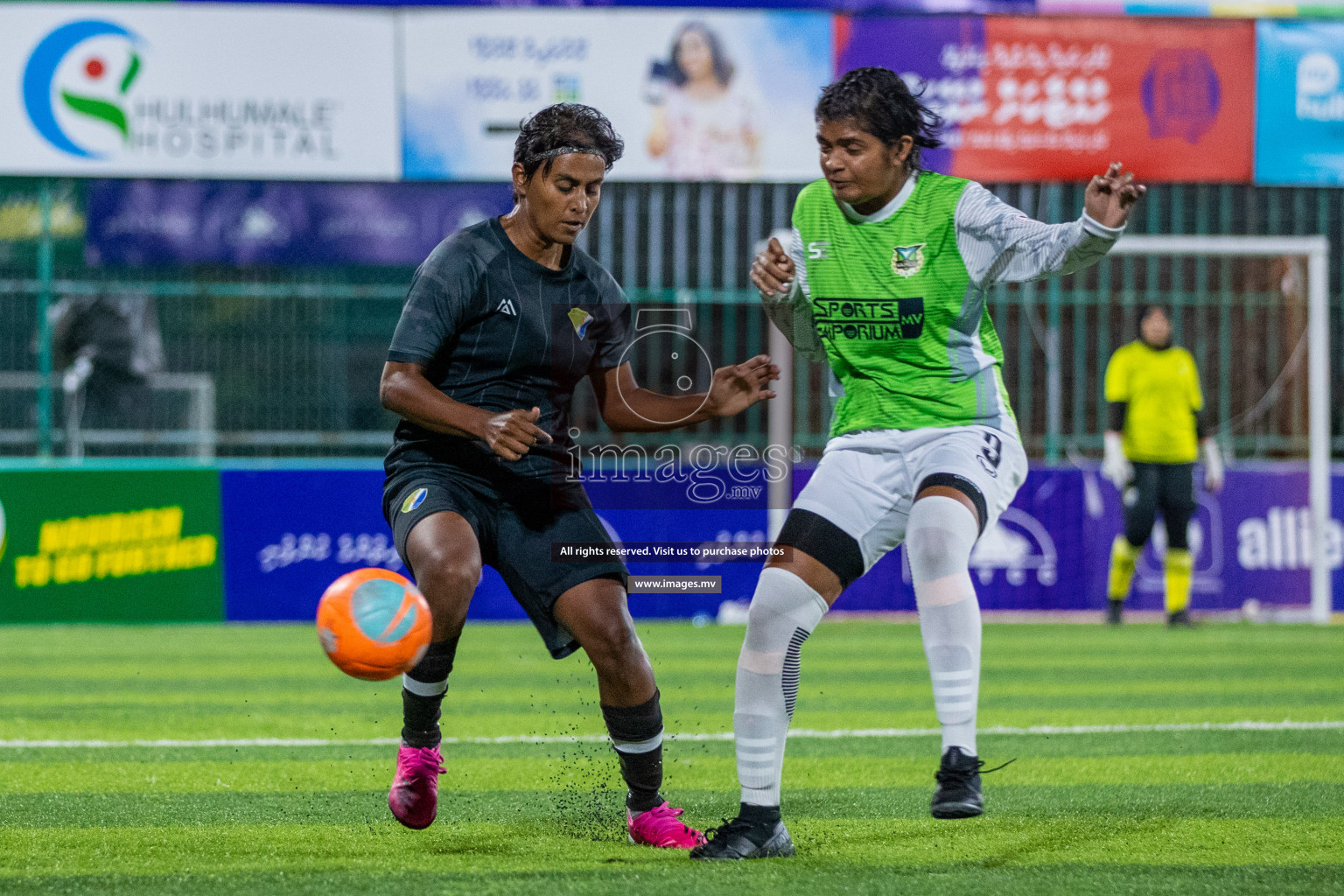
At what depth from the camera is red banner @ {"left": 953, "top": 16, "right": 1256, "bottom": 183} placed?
1402 centimetres

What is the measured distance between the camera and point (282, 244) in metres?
16.5

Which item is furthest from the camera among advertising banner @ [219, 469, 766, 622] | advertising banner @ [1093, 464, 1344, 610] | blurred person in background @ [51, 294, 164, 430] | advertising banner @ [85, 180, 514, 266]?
advertising banner @ [85, 180, 514, 266]

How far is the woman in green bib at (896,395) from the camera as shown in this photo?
4605 millimetres

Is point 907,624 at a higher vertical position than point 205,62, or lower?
lower

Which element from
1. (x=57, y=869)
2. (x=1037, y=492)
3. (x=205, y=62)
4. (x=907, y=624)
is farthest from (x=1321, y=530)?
(x=57, y=869)

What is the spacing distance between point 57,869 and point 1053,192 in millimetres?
11929

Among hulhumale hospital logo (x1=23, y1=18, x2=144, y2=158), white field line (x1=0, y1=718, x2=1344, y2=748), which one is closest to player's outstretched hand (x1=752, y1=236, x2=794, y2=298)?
white field line (x1=0, y1=718, x2=1344, y2=748)

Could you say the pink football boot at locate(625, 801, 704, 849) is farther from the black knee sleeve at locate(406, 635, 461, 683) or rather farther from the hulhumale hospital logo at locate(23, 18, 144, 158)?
the hulhumale hospital logo at locate(23, 18, 144, 158)

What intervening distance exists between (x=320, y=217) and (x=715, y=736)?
10.4 m

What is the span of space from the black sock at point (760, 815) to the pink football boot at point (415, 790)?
0.94m

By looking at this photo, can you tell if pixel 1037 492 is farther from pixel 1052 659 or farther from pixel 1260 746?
pixel 1260 746

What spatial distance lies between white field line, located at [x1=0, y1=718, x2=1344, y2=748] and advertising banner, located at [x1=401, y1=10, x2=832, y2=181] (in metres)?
7.11

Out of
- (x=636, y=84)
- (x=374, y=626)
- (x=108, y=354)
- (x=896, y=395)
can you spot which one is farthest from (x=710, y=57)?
(x=374, y=626)

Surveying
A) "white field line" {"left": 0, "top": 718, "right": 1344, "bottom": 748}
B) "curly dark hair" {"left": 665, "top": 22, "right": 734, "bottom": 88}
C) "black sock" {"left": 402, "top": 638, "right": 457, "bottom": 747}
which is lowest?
"white field line" {"left": 0, "top": 718, "right": 1344, "bottom": 748}
